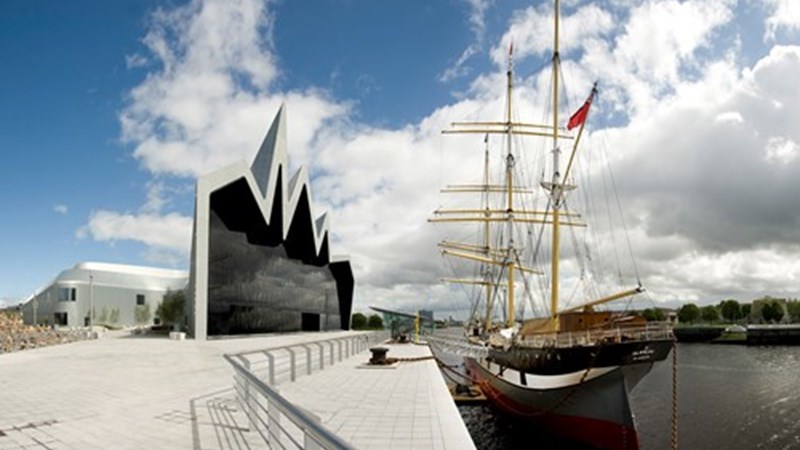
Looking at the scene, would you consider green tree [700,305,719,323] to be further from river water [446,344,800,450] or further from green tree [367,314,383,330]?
river water [446,344,800,450]

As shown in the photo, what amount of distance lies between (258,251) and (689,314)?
426ft

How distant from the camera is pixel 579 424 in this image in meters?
20.6

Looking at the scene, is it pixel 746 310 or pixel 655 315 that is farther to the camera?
pixel 746 310

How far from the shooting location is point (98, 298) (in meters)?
68.1

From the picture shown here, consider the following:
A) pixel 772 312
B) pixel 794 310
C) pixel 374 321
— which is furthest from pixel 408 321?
pixel 794 310

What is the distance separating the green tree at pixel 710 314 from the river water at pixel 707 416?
105976 millimetres

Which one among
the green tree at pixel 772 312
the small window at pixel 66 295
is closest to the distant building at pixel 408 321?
the small window at pixel 66 295

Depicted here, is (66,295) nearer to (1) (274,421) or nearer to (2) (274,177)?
(2) (274,177)

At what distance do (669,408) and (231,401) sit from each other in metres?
25.7

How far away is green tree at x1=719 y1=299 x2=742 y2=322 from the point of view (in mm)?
138625

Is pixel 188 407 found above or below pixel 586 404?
above

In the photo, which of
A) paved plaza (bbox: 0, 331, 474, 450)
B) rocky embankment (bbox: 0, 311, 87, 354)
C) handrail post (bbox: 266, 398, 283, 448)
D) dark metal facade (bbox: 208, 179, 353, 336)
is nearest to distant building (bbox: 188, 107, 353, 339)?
dark metal facade (bbox: 208, 179, 353, 336)

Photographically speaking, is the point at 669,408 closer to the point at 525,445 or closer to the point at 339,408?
the point at 525,445

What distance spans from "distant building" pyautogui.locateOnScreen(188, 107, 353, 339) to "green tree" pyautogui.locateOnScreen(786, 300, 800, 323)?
11997cm
